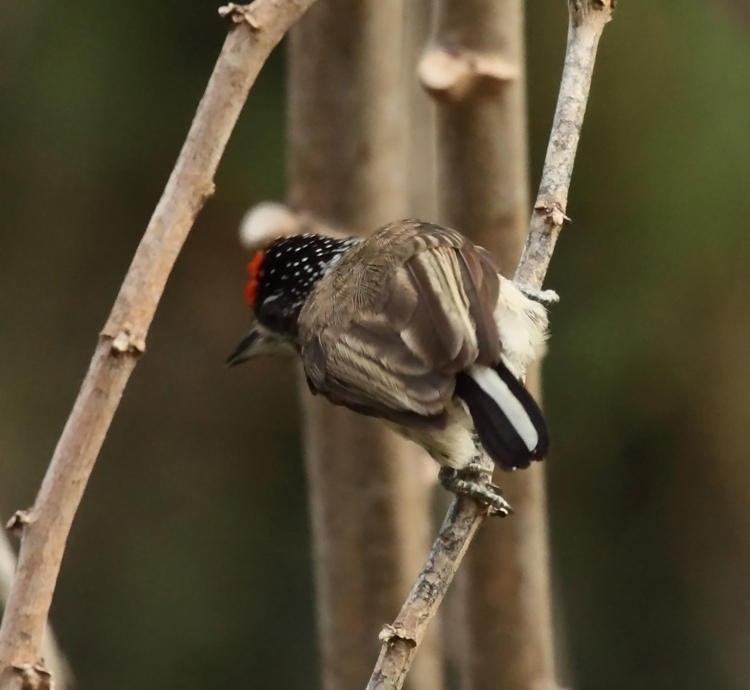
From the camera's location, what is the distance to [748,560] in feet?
15.4

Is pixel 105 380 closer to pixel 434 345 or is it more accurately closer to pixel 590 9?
pixel 434 345

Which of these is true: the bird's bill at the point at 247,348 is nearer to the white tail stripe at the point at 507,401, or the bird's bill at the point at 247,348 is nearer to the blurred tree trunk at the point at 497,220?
the blurred tree trunk at the point at 497,220

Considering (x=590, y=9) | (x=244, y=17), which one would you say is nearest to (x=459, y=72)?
(x=590, y=9)

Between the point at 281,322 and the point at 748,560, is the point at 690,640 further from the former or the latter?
the point at 281,322

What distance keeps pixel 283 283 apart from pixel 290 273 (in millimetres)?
23

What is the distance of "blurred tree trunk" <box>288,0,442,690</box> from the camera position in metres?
2.36

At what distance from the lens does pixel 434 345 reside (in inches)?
72.8

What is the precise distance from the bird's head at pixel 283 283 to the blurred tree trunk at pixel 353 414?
12 centimetres

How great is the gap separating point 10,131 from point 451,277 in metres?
3.31

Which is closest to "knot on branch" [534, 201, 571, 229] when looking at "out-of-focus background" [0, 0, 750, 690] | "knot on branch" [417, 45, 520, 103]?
"knot on branch" [417, 45, 520, 103]

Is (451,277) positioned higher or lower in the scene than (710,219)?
lower

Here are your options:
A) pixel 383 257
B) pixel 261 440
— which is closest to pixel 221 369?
pixel 261 440

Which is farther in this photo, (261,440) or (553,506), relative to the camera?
(261,440)

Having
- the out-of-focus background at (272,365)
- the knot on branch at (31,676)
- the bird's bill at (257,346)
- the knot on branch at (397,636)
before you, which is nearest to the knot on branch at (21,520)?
the knot on branch at (31,676)
